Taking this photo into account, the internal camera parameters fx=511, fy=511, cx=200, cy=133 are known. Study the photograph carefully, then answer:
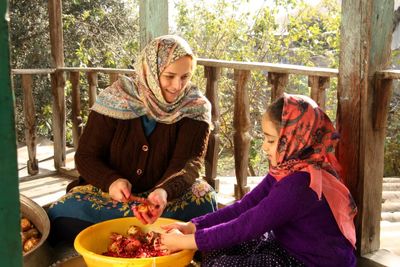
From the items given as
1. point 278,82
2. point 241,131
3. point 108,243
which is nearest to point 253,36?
point 241,131

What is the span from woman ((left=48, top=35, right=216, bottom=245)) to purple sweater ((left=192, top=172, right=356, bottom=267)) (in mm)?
571

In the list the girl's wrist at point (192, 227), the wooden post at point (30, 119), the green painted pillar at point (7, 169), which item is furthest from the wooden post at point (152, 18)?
the green painted pillar at point (7, 169)

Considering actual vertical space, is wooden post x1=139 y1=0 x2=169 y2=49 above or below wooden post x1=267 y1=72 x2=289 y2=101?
above

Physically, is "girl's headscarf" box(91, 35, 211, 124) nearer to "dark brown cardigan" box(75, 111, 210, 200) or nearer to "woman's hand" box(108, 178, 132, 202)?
"dark brown cardigan" box(75, 111, 210, 200)

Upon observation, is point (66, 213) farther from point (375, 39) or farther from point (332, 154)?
point (375, 39)

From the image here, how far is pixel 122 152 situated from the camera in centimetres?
281

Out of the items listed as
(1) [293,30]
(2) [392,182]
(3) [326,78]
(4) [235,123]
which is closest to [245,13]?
(1) [293,30]

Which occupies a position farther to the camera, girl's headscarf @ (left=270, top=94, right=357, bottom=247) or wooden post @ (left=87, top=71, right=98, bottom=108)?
wooden post @ (left=87, top=71, right=98, bottom=108)

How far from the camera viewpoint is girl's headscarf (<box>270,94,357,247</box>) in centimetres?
211

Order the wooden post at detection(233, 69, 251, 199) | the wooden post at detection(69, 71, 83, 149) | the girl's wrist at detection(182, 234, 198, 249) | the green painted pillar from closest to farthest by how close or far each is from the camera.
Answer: the green painted pillar
the girl's wrist at detection(182, 234, 198, 249)
the wooden post at detection(233, 69, 251, 199)
the wooden post at detection(69, 71, 83, 149)

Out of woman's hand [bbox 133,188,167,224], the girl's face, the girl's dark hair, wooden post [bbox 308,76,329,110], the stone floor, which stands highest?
wooden post [bbox 308,76,329,110]

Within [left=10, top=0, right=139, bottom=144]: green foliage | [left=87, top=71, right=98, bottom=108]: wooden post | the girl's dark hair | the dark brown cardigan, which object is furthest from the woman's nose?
[left=10, top=0, right=139, bottom=144]: green foliage

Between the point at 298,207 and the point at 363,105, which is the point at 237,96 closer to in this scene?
the point at 363,105

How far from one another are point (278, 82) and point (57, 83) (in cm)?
318
